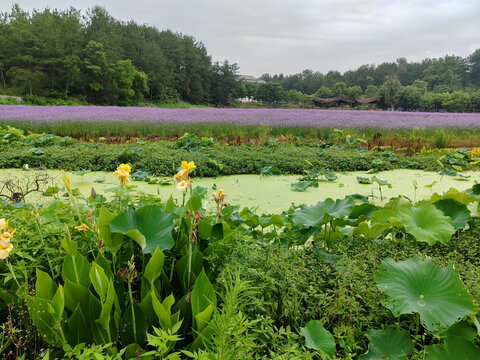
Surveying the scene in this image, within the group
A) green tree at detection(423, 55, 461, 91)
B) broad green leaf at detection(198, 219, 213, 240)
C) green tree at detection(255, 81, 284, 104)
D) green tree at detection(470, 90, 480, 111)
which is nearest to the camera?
broad green leaf at detection(198, 219, 213, 240)

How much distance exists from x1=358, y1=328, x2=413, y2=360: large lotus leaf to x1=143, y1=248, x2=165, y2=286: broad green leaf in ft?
2.30

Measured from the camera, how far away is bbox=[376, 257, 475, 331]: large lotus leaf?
1.01 m

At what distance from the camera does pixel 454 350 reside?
0.95 m

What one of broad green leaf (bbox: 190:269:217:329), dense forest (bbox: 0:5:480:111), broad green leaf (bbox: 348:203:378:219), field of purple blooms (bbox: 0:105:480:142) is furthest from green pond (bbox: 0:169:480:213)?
dense forest (bbox: 0:5:480:111)

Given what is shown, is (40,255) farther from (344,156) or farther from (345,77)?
(345,77)

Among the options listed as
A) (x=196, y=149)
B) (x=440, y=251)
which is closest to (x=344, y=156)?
(x=196, y=149)

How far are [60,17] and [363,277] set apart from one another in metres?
31.8

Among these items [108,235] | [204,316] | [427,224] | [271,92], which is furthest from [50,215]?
[271,92]

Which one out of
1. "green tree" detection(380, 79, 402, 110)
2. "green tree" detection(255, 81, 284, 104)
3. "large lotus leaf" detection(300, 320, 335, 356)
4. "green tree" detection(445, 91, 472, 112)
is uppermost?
"green tree" detection(255, 81, 284, 104)

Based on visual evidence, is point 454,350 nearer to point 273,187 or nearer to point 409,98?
point 273,187

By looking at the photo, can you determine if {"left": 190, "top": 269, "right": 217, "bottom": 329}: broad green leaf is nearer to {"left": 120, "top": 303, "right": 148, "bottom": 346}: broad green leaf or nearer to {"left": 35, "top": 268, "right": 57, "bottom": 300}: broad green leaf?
{"left": 120, "top": 303, "right": 148, "bottom": 346}: broad green leaf

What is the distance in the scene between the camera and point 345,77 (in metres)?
61.9

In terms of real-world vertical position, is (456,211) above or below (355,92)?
below

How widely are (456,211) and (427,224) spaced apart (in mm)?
423
